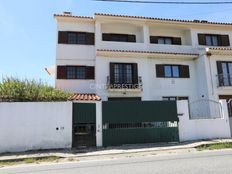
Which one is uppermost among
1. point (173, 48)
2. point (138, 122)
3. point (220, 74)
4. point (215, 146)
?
point (173, 48)

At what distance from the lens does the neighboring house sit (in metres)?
19.4

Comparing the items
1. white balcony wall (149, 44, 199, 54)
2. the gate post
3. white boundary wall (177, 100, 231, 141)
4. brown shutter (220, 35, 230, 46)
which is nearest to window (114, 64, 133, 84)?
white balcony wall (149, 44, 199, 54)

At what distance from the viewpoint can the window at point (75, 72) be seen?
755 inches

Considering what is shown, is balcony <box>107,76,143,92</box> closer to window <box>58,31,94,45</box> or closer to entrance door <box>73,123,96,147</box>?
window <box>58,31,94,45</box>

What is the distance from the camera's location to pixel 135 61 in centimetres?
2030

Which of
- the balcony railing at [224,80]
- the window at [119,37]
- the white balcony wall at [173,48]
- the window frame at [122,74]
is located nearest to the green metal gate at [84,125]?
the window frame at [122,74]

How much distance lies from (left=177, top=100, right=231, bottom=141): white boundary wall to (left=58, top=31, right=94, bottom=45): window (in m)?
9.86

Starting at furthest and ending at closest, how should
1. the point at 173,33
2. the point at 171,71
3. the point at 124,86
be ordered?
the point at 173,33 → the point at 171,71 → the point at 124,86

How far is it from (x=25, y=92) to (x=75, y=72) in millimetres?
6256

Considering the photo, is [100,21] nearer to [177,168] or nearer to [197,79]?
[197,79]

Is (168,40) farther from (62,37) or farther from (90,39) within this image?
(62,37)

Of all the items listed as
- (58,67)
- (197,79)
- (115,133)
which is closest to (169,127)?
(115,133)

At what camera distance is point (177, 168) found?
7457 mm

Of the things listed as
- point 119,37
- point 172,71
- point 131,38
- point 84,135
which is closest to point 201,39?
point 172,71
